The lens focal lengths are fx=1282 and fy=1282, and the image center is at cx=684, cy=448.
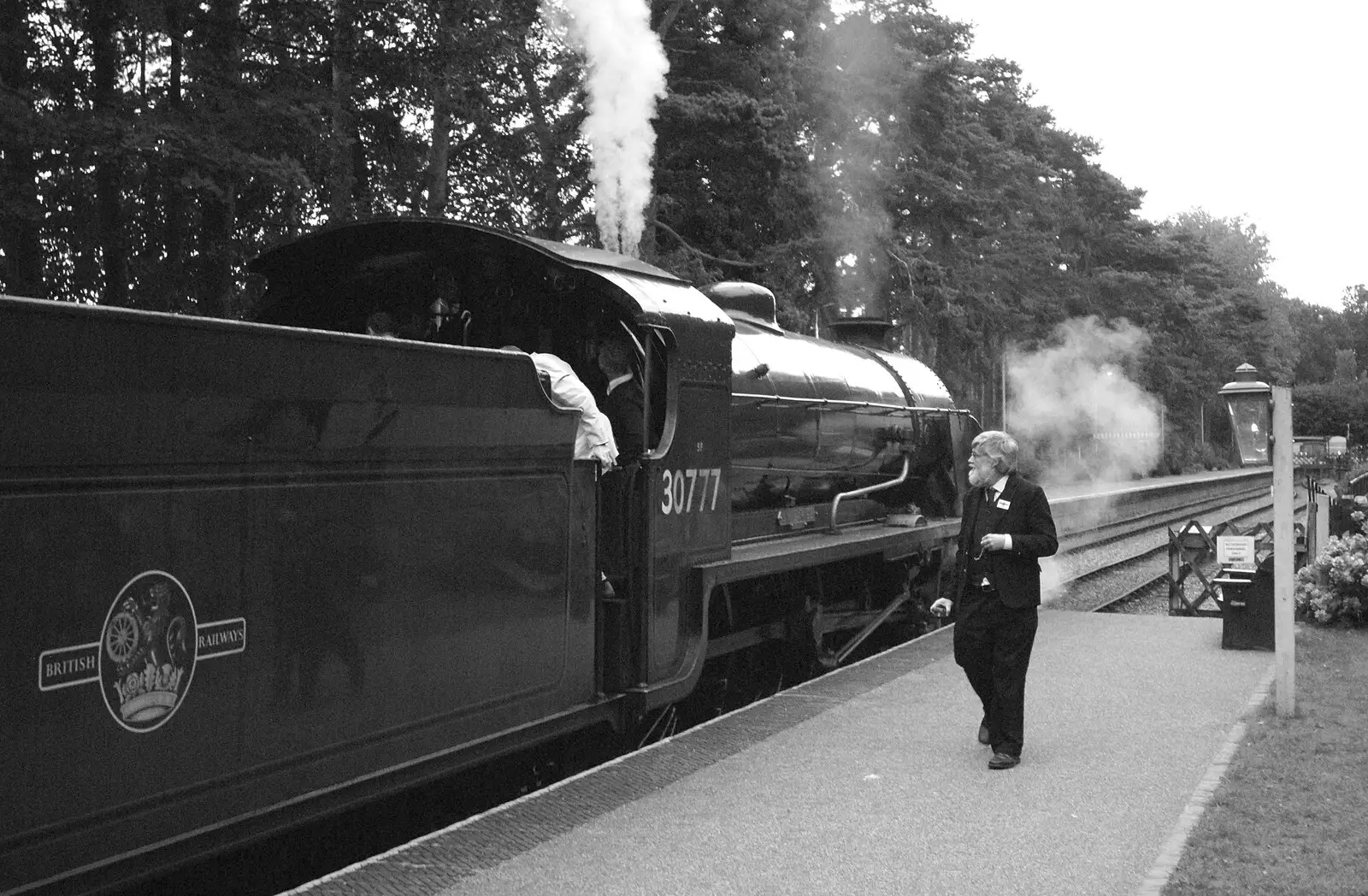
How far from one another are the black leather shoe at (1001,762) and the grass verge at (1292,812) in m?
0.92

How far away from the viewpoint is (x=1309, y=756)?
6.44m

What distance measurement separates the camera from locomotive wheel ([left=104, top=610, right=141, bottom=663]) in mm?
3285

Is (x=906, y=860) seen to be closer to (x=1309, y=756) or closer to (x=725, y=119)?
(x=1309, y=756)

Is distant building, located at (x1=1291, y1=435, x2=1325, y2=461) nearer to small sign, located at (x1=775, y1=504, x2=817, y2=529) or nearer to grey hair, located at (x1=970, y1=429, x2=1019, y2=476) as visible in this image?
small sign, located at (x1=775, y1=504, x2=817, y2=529)

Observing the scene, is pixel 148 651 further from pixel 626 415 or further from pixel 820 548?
pixel 820 548

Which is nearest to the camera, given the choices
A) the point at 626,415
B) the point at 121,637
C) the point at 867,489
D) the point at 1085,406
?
the point at 121,637

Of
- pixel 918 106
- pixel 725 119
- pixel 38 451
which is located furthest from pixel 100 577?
pixel 918 106

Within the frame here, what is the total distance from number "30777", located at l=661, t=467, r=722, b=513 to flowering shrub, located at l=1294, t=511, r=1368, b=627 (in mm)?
7407

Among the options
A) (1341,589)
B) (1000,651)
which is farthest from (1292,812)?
(1341,589)

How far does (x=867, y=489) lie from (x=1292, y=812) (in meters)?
4.67

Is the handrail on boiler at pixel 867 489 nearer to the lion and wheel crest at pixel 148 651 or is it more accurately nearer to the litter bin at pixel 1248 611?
the litter bin at pixel 1248 611

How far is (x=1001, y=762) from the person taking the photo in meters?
6.14

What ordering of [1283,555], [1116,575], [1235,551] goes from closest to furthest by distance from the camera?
[1283,555] < [1235,551] < [1116,575]

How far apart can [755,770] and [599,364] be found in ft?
6.83
